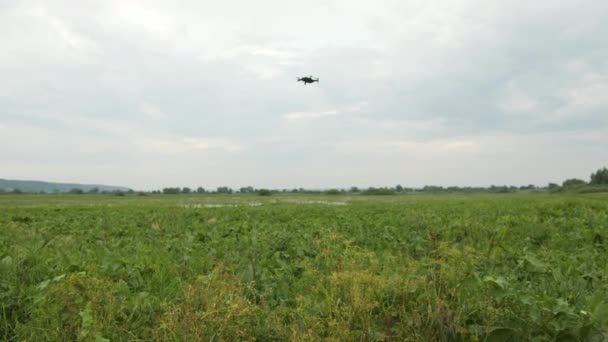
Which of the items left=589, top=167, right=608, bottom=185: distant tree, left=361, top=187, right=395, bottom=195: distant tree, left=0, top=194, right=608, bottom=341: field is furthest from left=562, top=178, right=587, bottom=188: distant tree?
left=0, top=194, right=608, bottom=341: field

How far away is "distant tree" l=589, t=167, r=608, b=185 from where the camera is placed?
74238mm

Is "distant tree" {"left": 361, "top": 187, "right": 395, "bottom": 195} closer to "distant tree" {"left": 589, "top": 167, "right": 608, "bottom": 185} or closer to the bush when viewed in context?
the bush

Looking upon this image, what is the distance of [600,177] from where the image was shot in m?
75.2

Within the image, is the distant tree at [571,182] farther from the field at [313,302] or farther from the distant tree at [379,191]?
the field at [313,302]

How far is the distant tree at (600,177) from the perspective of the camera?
74238 mm

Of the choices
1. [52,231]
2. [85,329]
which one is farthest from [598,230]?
[52,231]

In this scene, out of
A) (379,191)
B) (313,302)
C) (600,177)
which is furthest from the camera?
(379,191)

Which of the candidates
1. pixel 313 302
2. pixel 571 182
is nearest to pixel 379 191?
pixel 571 182

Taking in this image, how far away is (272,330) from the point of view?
135 inches

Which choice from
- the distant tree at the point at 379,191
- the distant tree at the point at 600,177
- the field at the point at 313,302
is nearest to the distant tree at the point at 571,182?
the distant tree at the point at 600,177

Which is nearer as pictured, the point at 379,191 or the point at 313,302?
the point at 313,302

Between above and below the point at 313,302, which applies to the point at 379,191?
above

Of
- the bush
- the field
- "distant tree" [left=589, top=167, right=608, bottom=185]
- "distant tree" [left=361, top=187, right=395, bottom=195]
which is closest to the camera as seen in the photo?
the field

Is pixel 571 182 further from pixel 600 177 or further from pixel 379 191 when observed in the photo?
pixel 379 191
